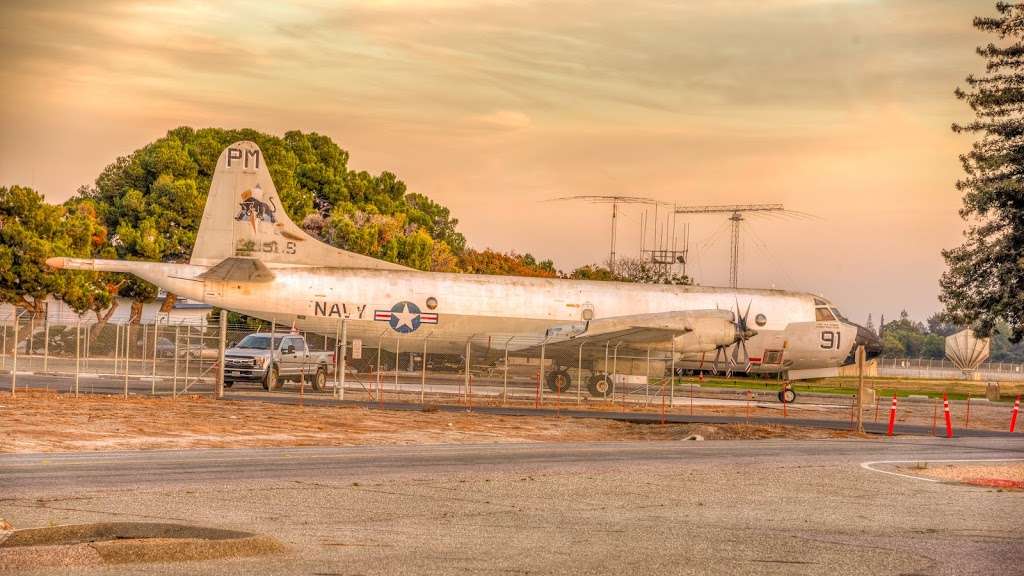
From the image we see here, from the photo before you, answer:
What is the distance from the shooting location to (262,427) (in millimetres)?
30453

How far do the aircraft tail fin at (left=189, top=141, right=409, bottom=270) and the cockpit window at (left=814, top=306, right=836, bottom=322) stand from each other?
20.5 meters

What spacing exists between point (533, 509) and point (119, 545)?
22.3ft

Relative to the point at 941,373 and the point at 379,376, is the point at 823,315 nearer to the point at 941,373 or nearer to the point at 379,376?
the point at 379,376

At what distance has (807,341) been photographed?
51781 mm

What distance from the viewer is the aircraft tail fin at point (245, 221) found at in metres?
48.8

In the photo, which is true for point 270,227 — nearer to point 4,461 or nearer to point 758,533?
point 4,461

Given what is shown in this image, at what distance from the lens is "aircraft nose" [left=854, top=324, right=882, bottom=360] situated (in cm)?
5291

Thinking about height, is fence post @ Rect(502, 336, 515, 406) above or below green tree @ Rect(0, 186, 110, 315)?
below


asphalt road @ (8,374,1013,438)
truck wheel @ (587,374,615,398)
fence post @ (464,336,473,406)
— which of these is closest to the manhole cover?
asphalt road @ (8,374,1013,438)

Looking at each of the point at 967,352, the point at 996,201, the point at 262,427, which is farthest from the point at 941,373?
the point at 262,427

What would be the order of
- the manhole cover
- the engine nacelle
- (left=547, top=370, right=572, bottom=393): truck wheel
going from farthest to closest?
(left=547, top=370, right=572, bottom=393): truck wheel → the engine nacelle → the manhole cover

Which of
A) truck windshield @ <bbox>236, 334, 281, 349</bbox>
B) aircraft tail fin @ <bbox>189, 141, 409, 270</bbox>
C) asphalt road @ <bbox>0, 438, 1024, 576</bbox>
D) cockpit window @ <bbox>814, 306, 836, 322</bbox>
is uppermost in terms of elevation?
aircraft tail fin @ <bbox>189, 141, 409, 270</bbox>

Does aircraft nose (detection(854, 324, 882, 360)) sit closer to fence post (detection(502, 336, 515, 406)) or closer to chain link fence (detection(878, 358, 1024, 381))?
fence post (detection(502, 336, 515, 406))

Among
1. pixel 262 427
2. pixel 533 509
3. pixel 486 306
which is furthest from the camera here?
pixel 486 306
